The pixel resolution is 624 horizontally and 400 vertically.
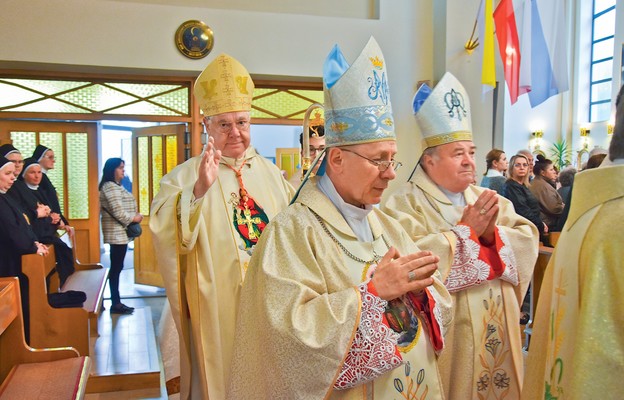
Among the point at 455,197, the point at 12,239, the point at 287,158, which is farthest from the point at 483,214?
the point at 287,158

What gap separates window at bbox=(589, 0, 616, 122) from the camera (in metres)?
15.3

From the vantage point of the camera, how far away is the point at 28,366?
2906 millimetres

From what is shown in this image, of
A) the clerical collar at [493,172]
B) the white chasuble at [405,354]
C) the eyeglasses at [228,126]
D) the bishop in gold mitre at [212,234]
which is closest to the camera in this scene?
the white chasuble at [405,354]

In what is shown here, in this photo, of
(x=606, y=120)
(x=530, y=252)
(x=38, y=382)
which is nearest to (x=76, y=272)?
(x=38, y=382)

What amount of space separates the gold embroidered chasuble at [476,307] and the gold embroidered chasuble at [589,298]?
870 millimetres

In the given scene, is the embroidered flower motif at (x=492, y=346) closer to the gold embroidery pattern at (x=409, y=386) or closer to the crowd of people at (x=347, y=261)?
the crowd of people at (x=347, y=261)

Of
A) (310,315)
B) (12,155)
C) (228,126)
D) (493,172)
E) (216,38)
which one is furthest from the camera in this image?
(216,38)

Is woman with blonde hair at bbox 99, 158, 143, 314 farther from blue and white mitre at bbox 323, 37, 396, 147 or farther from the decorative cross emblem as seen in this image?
blue and white mitre at bbox 323, 37, 396, 147

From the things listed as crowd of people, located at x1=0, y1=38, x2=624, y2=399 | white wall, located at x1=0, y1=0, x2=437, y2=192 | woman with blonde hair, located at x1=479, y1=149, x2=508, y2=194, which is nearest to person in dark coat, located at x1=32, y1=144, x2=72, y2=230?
white wall, located at x1=0, y1=0, x2=437, y2=192

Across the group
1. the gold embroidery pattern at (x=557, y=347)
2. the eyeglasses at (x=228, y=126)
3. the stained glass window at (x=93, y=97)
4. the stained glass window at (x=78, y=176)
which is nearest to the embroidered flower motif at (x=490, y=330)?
the gold embroidery pattern at (x=557, y=347)

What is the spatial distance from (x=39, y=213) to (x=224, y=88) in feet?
9.33

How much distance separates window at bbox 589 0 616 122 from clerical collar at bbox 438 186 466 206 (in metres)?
14.1

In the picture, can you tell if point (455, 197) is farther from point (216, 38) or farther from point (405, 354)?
point (216, 38)

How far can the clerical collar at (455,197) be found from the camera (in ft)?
9.40
